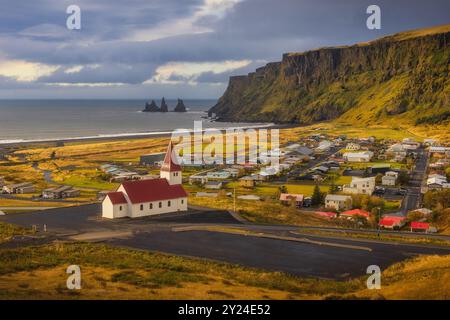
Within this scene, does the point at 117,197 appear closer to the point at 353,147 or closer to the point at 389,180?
the point at 389,180

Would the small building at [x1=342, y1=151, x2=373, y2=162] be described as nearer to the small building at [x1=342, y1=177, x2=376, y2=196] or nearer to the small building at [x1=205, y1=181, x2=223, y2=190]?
the small building at [x1=342, y1=177, x2=376, y2=196]

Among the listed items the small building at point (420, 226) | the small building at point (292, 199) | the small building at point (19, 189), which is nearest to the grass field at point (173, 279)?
the small building at point (420, 226)

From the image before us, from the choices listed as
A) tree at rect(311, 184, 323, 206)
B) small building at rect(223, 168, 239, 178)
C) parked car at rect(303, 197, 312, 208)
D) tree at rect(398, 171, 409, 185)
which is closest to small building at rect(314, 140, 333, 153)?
small building at rect(223, 168, 239, 178)

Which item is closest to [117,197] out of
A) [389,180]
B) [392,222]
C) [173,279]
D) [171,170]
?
[171,170]

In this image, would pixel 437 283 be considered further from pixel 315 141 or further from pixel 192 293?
pixel 315 141

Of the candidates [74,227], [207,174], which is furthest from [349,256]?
[207,174]

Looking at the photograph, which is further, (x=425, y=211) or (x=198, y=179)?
(x=198, y=179)

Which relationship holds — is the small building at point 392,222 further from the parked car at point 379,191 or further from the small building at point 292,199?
the parked car at point 379,191
